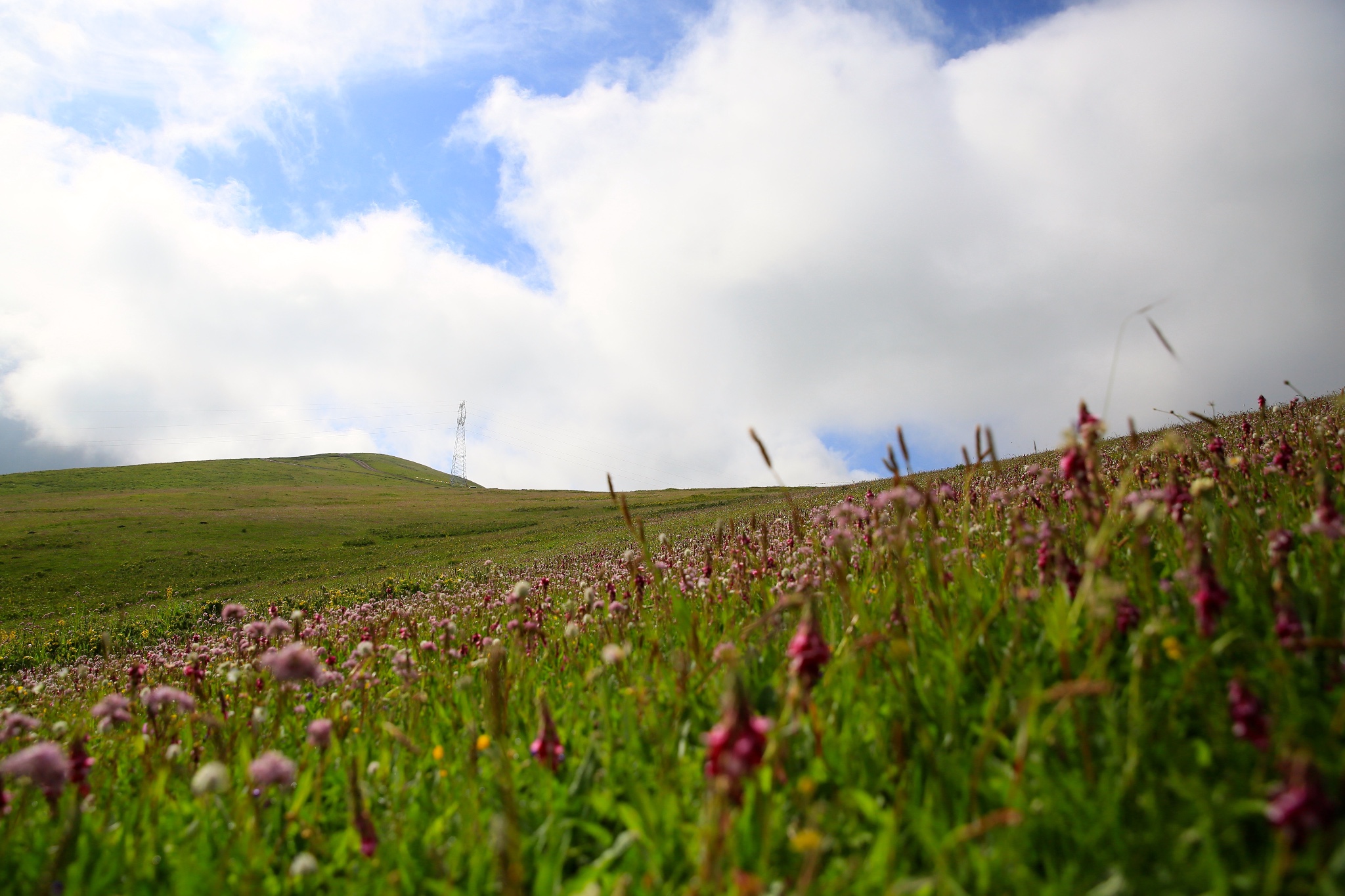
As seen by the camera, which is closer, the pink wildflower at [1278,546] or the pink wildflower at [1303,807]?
the pink wildflower at [1303,807]

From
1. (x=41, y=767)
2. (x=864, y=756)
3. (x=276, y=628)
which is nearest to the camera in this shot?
(x=41, y=767)

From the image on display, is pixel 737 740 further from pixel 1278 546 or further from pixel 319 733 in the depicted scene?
pixel 1278 546

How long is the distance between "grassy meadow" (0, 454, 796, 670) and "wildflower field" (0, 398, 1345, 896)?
4029 mm

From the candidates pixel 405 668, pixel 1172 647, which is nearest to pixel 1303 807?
pixel 1172 647

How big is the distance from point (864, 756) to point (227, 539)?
55745mm

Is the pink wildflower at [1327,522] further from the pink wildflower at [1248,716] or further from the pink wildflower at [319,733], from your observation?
the pink wildflower at [319,733]

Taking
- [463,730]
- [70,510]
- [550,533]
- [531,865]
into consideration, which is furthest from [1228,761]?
[70,510]

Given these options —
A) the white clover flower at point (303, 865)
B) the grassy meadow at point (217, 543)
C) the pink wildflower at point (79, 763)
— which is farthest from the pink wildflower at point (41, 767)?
the grassy meadow at point (217, 543)

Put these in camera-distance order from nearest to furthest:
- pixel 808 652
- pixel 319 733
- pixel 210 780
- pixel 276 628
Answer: pixel 808 652 < pixel 210 780 < pixel 319 733 < pixel 276 628

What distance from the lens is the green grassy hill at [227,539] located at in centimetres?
2614

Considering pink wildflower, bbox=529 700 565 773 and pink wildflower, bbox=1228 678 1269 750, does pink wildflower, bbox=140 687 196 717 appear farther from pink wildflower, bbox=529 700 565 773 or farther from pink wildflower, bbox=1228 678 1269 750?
pink wildflower, bbox=1228 678 1269 750

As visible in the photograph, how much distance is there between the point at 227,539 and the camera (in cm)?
4581

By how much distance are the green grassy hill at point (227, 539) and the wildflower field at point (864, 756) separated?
391 centimetres

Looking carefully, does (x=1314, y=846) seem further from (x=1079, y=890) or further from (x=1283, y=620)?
(x=1283, y=620)
